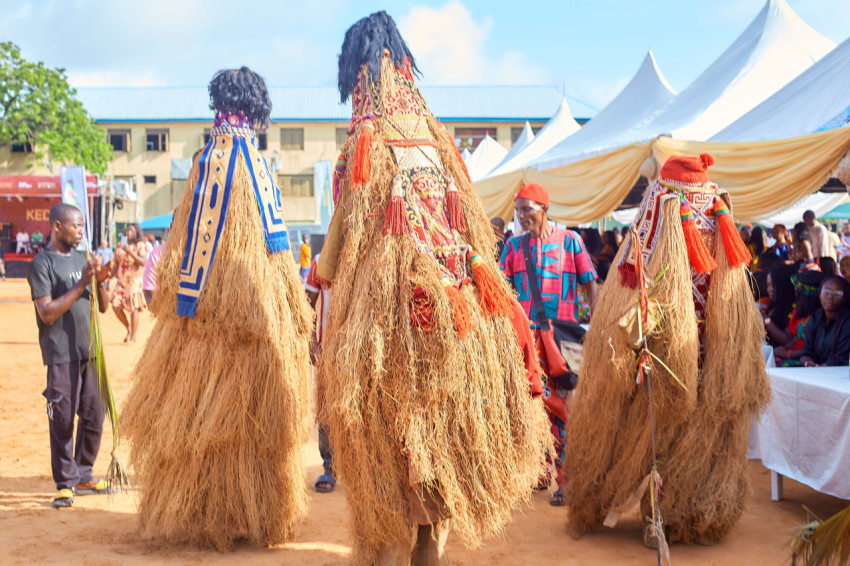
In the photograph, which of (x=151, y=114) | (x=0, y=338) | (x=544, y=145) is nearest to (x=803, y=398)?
(x=544, y=145)

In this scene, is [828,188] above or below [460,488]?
above

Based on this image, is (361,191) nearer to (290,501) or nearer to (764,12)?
(290,501)

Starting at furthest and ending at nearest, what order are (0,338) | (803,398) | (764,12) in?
(0,338) < (764,12) < (803,398)

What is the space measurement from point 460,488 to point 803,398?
2646mm

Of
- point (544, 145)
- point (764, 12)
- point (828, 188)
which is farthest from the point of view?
point (544, 145)

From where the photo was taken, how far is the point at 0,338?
14125 mm

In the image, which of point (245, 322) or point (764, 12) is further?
point (764, 12)

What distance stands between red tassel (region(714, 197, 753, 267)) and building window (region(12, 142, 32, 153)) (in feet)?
148

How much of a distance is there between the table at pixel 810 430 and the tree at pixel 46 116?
37435mm

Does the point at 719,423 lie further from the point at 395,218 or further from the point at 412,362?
the point at 395,218

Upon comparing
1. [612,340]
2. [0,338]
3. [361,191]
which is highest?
[361,191]

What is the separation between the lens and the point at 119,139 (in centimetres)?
4578

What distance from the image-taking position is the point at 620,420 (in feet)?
14.5

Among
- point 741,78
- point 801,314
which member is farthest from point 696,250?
point 741,78
